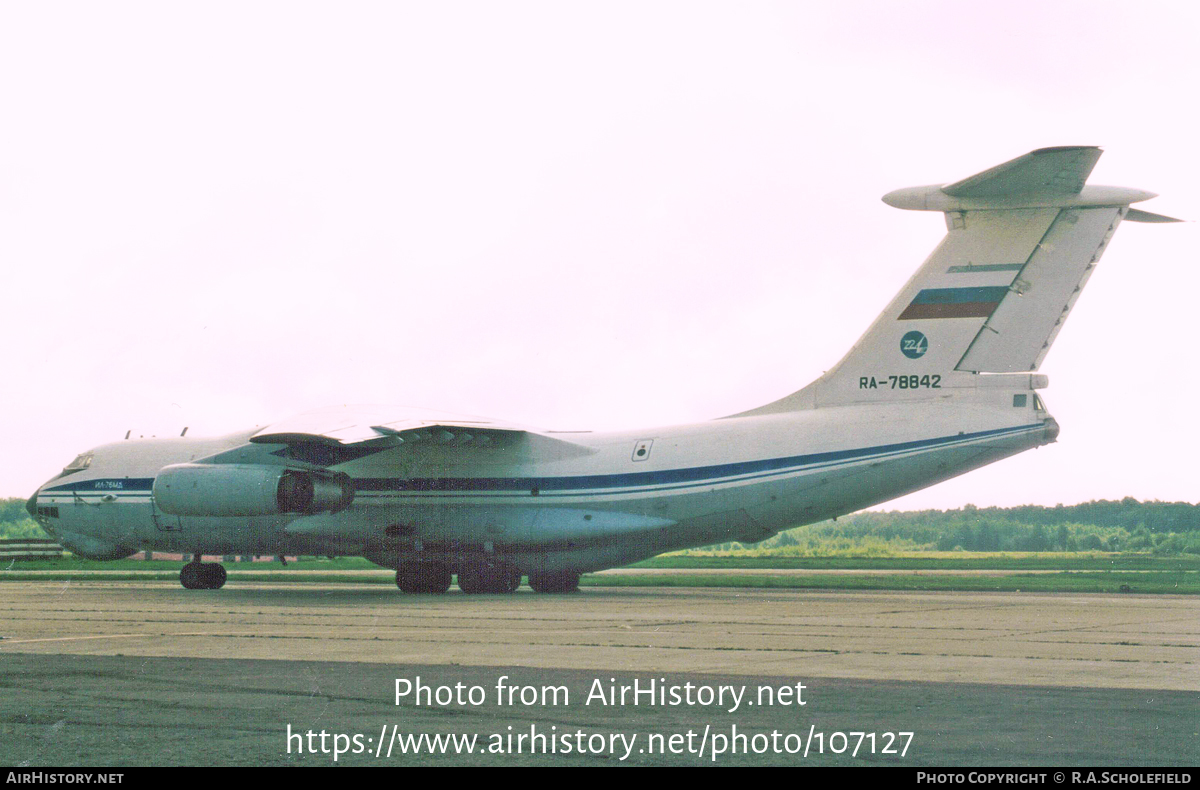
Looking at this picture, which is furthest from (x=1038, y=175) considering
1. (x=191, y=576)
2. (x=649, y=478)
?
(x=191, y=576)

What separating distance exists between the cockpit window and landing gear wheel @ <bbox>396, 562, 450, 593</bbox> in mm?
7774

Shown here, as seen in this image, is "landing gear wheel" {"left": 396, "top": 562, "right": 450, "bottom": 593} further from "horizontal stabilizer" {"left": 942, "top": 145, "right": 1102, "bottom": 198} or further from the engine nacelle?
"horizontal stabilizer" {"left": 942, "top": 145, "right": 1102, "bottom": 198}

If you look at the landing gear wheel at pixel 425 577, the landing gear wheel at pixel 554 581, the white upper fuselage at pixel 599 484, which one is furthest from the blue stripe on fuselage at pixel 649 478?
the landing gear wheel at pixel 554 581

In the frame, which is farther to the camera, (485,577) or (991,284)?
(485,577)

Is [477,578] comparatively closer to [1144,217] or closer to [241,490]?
[241,490]

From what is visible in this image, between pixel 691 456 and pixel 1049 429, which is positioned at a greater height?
pixel 1049 429

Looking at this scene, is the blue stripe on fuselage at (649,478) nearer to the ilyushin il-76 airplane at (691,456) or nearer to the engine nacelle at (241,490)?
the ilyushin il-76 airplane at (691,456)

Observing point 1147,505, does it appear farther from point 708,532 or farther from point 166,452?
point 166,452

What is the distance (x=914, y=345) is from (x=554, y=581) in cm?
795

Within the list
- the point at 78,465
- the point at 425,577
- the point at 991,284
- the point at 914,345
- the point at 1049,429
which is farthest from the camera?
the point at 78,465

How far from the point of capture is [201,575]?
81.1 ft

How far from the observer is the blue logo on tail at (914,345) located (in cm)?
2081

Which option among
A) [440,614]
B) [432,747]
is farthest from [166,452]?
[432,747]

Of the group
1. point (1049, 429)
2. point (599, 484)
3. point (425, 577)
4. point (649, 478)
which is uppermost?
point (1049, 429)
